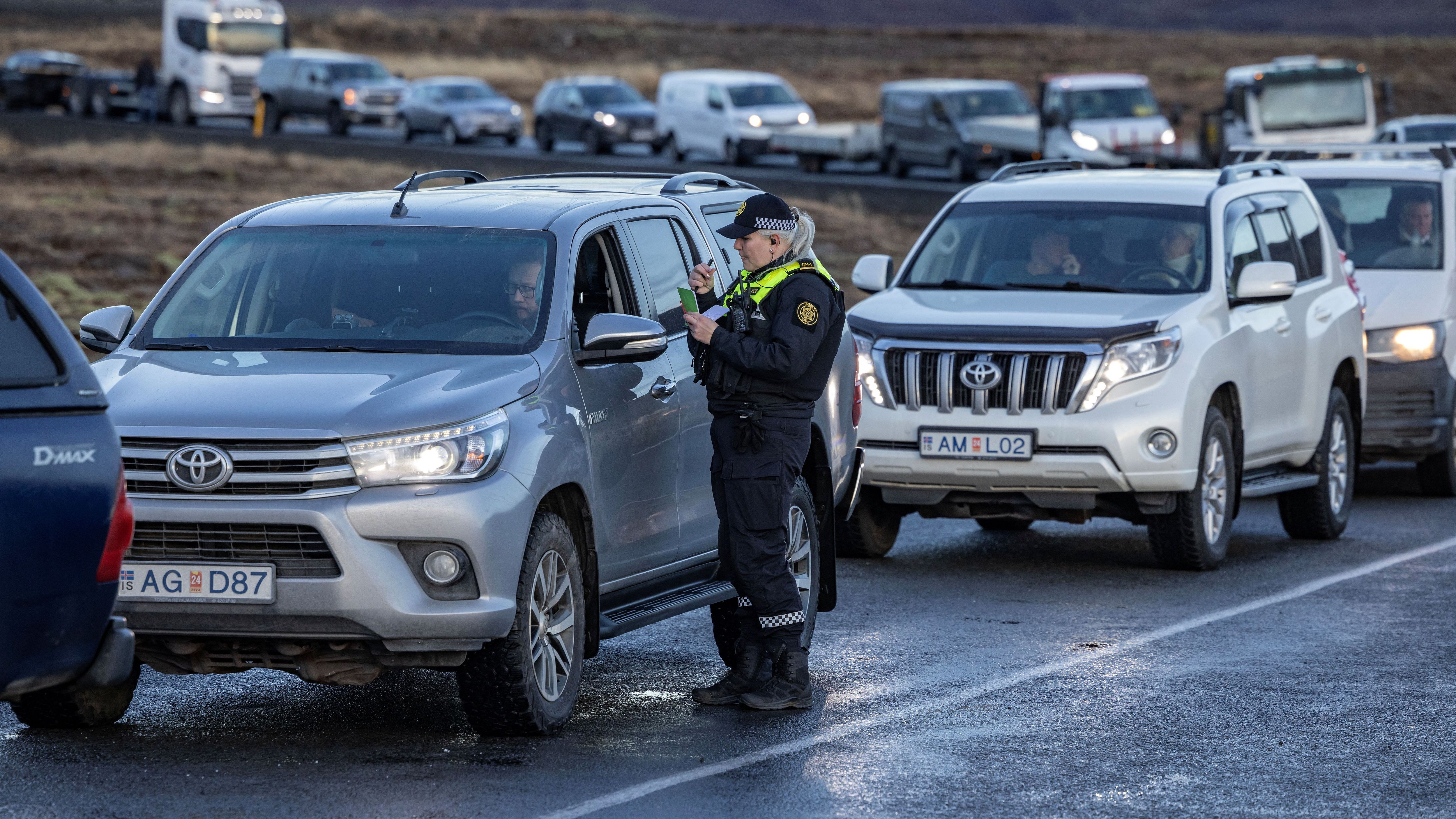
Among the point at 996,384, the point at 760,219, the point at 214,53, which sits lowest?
the point at 214,53

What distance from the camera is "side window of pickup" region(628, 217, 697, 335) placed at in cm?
827

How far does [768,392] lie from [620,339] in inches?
22.0

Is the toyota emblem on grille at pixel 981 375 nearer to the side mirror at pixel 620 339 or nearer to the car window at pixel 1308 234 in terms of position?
the car window at pixel 1308 234

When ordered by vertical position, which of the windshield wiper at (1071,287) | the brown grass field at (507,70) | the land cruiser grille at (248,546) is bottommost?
the brown grass field at (507,70)

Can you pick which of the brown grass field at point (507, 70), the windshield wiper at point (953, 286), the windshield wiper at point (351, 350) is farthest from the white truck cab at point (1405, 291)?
the brown grass field at point (507, 70)

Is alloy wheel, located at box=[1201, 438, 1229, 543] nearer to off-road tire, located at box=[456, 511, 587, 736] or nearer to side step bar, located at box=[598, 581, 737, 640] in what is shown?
side step bar, located at box=[598, 581, 737, 640]

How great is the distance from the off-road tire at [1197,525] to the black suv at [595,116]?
3690 centimetres

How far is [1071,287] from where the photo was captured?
11734mm

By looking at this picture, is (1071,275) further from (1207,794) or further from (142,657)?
(142,657)

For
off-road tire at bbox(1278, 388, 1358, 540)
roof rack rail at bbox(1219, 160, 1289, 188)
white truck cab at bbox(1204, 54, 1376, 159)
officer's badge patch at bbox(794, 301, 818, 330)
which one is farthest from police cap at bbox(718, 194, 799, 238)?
white truck cab at bbox(1204, 54, 1376, 159)

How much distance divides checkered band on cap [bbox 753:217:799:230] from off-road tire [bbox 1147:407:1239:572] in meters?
4.12

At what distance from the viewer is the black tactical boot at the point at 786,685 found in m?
7.70

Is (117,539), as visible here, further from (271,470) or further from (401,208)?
(401,208)

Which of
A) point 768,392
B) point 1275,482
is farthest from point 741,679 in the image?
point 1275,482
